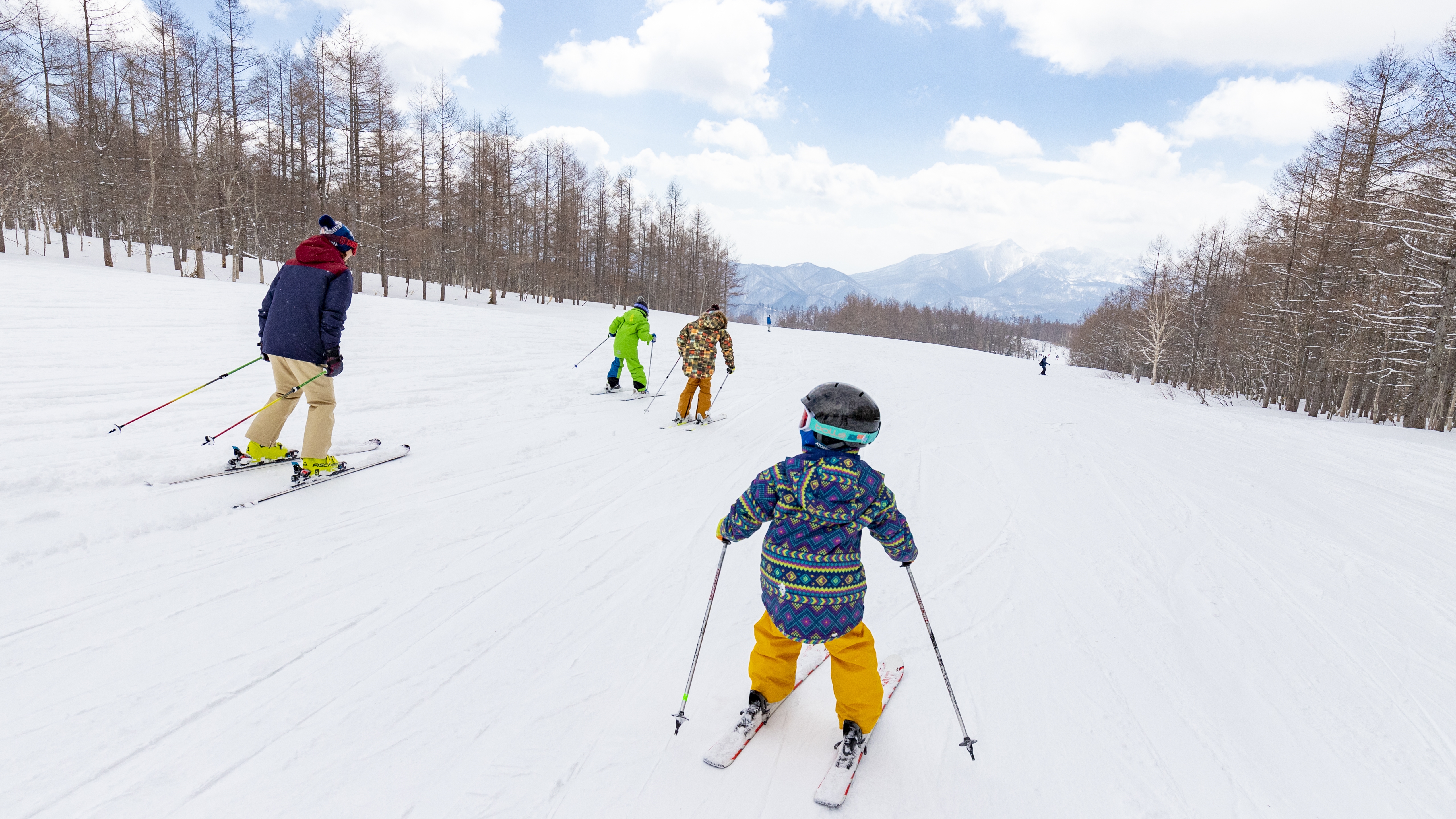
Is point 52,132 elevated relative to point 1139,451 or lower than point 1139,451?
elevated

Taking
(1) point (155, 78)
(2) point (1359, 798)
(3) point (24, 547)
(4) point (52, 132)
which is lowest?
(2) point (1359, 798)

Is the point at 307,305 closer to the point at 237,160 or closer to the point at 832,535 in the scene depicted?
the point at 832,535

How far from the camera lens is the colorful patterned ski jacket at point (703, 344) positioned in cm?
831

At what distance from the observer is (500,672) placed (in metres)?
2.97

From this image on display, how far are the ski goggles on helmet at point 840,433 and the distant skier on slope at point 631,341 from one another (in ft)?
24.0

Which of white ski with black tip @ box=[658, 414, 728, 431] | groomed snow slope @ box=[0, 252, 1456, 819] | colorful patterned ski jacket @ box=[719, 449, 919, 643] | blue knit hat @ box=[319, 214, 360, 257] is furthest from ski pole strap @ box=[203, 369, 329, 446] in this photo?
colorful patterned ski jacket @ box=[719, 449, 919, 643]

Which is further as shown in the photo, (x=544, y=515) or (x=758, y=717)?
(x=544, y=515)

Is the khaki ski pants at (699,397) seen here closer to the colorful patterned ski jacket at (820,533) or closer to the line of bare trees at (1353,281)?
the colorful patterned ski jacket at (820,533)

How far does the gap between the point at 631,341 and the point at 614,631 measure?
23.4 feet

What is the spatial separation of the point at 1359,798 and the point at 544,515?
529cm

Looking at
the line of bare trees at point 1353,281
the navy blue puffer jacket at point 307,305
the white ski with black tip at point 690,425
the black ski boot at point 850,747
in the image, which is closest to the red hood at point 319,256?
the navy blue puffer jacket at point 307,305

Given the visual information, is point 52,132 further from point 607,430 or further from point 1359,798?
point 1359,798

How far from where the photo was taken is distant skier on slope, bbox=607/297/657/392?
9.76 metres

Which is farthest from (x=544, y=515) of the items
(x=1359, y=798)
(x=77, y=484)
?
(x=1359, y=798)
